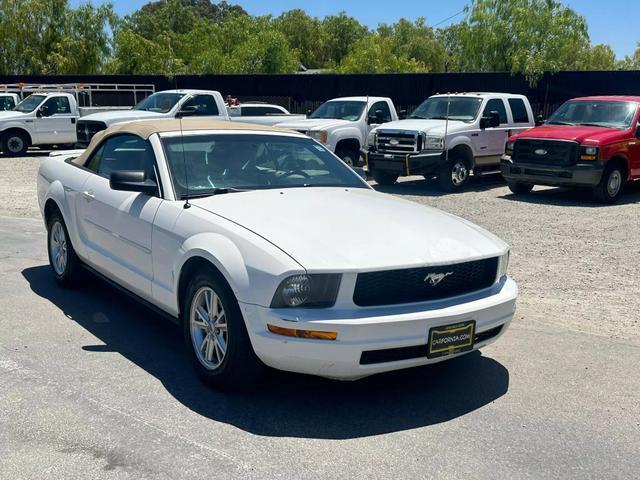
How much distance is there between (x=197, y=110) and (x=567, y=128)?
9.60m

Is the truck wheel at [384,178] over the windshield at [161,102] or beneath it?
beneath

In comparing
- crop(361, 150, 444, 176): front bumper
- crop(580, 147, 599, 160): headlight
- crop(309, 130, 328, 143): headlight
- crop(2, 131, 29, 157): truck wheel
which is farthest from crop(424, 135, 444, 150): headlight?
crop(2, 131, 29, 157): truck wheel

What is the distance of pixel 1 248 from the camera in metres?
9.36

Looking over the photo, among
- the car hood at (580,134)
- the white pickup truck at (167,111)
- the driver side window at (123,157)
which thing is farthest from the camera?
the white pickup truck at (167,111)

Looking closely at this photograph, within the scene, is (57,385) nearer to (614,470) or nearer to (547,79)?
(614,470)

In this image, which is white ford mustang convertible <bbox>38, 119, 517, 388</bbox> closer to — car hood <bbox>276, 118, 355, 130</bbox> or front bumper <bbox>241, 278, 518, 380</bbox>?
front bumper <bbox>241, 278, 518, 380</bbox>

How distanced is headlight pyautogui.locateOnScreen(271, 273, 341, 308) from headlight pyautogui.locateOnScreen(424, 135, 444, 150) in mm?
11383

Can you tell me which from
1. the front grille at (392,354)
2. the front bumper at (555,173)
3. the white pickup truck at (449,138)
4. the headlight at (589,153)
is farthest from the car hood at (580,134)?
the front grille at (392,354)

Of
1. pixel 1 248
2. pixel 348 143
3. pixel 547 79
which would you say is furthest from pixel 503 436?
pixel 547 79

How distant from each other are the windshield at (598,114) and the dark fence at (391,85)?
7755mm

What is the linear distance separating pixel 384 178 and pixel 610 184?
183 inches

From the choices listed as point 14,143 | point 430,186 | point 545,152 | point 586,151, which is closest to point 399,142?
point 430,186

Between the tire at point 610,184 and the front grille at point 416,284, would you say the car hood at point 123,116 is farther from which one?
the front grille at point 416,284

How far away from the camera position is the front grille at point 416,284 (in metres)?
4.46
